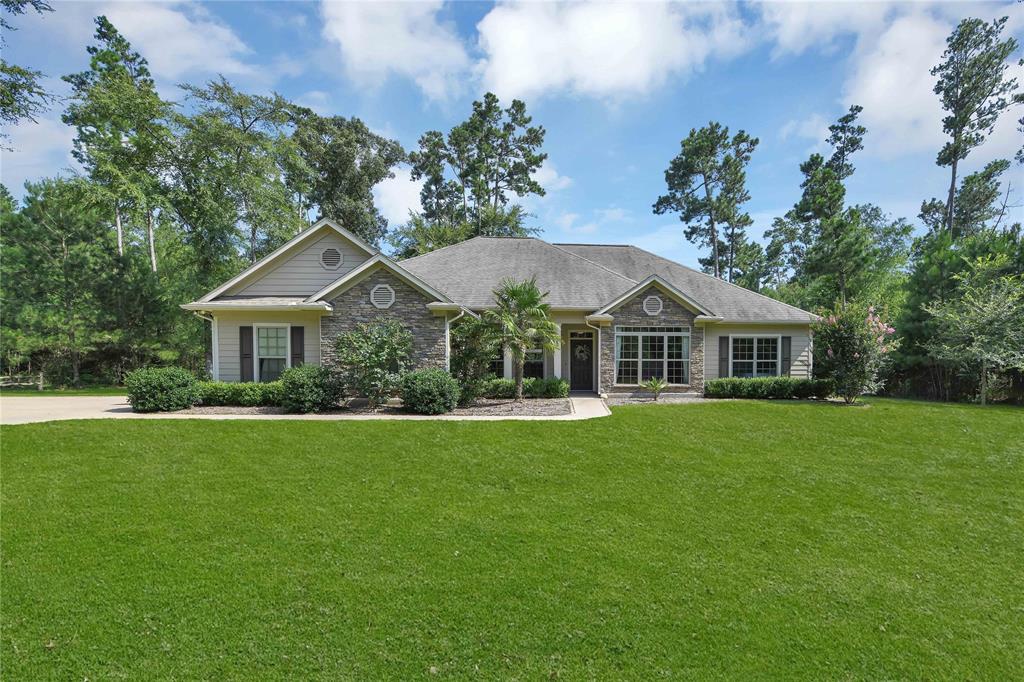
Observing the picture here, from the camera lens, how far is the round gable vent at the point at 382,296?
13.6 m

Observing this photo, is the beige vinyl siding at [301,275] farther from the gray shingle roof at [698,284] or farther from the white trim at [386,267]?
the gray shingle roof at [698,284]

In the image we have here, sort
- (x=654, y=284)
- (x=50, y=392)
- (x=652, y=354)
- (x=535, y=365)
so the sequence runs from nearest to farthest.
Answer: (x=654, y=284) → (x=652, y=354) → (x=535, y=365) → (x=50, y=392)

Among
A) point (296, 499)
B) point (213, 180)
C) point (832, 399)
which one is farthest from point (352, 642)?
point (213, 180)

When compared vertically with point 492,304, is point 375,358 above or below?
below

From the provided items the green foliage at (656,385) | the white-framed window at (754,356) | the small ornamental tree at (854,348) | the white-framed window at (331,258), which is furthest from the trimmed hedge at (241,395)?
the small ornamental tree at (854,348)

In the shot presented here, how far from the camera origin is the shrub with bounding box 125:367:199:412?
11.7 meters

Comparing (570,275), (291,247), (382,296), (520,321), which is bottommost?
(520,321)

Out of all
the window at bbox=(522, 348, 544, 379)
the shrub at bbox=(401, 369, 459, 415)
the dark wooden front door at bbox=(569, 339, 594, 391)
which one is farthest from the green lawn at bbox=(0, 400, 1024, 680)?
the dark wooden front door at bbox=(569, 339, 594, 391)

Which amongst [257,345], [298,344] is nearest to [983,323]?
[298,344]

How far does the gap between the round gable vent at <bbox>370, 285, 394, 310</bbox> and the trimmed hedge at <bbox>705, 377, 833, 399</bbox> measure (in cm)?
1206

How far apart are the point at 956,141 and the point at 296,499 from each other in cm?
3761

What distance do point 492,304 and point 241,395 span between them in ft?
28.7

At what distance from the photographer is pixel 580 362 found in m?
17.6

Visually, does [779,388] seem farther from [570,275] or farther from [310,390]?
[310,390]
